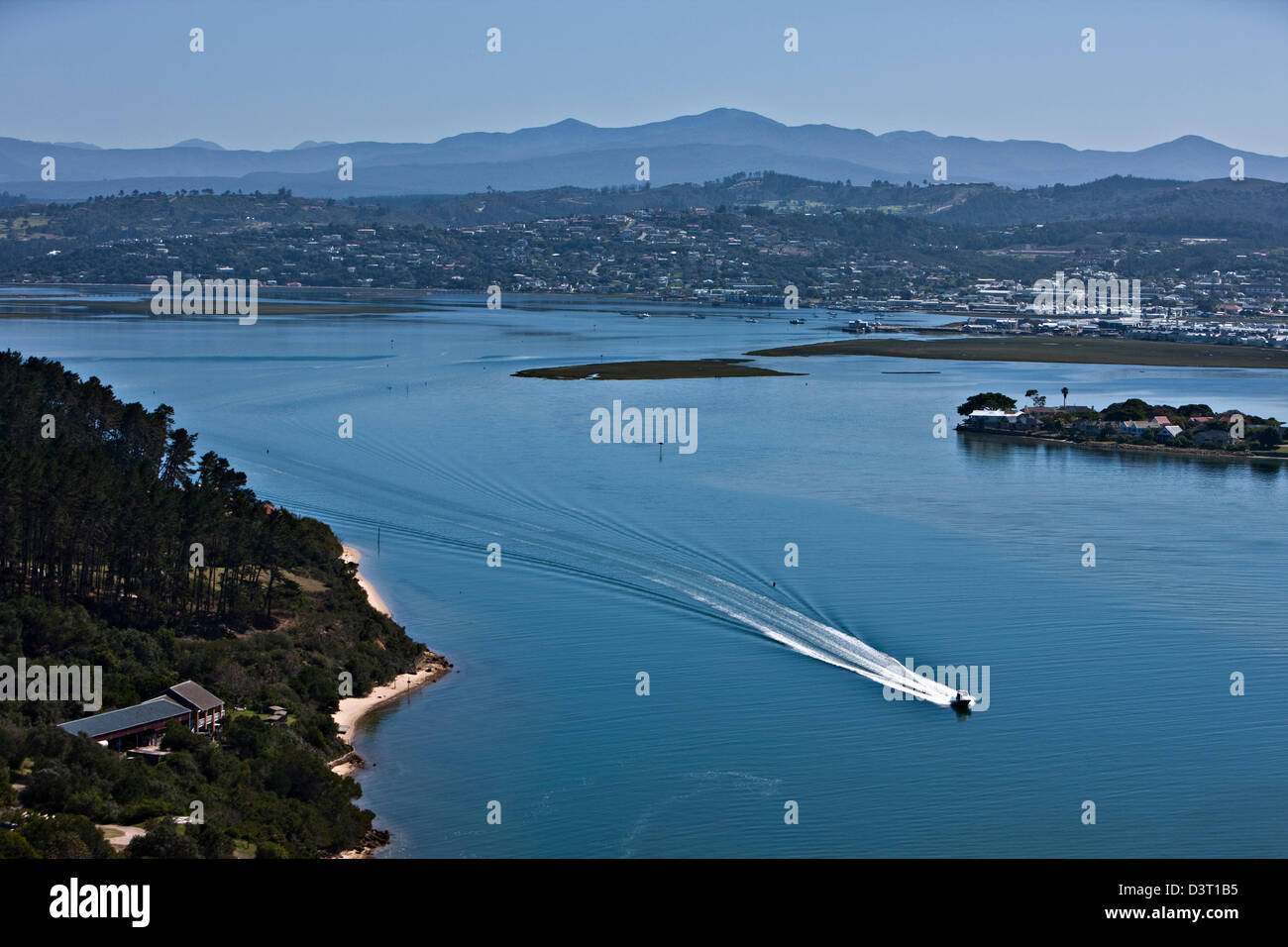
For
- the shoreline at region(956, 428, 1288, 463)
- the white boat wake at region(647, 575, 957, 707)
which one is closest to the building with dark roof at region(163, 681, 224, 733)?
the white boat wake at region(647, 575, 957, 707)

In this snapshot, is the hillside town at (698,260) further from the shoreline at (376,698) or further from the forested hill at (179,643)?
the shoreline at (376,698)

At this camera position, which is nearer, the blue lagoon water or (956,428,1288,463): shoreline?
the blue lagoon water

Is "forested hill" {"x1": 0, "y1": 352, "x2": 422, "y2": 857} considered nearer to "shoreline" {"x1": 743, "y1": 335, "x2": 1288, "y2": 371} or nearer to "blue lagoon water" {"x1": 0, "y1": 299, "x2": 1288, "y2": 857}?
"blue lagoon water" {"x1": 0, "y1": 299, "x2": 1288, "y2": 857}

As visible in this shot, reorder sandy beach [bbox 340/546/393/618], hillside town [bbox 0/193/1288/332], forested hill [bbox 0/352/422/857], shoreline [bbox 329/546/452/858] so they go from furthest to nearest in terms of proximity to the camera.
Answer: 1. hillside town [bbox 0/193/1288/332]
2. sandy beach [bbox 340/546/393/618]
3. shoreline [bbox 329/546/452/858]
4. forested hill [bbox 0/352/422/857]

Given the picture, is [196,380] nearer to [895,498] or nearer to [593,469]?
[593,469]

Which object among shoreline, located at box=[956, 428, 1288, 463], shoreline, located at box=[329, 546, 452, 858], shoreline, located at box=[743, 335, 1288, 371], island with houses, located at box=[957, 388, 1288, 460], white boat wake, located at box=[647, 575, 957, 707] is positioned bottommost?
shoreline, located at box=[329, 546, 452, 858]

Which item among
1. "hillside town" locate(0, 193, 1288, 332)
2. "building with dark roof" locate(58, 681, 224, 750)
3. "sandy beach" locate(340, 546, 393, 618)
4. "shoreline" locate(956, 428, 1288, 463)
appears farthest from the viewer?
"hillside town" locate(0, 193, 1288, 332)
